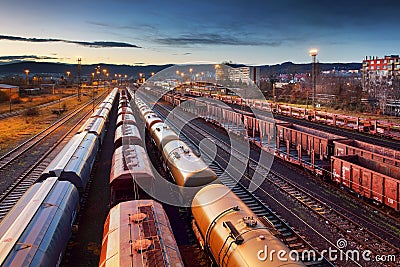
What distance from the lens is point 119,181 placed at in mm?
14391

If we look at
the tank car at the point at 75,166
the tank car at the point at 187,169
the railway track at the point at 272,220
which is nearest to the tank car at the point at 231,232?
the railway track at the point at 272,220

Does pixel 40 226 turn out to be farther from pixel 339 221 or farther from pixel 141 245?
pixel 339 221

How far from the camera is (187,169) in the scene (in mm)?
14273

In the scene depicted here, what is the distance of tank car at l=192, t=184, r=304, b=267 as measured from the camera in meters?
7.90

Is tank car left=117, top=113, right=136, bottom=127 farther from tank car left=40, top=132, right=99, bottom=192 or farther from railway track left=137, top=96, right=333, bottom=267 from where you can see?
railway track left=137, top=96, right=333, bottom=267

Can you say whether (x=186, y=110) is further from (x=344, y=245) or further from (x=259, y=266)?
(x=259, y=266)

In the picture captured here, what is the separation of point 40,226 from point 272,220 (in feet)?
30.9

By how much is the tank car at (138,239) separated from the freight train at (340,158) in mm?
10792

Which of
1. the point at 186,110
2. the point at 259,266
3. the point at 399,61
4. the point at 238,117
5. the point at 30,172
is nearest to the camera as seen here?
the point at 259,266

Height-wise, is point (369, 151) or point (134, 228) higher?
point (369, 151)

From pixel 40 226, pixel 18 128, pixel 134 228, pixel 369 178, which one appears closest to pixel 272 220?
pixel 369 178

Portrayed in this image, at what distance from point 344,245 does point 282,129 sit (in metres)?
15.1

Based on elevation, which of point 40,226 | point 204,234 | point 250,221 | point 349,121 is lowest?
point 204,234

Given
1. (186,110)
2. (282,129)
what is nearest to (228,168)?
(282,129)
